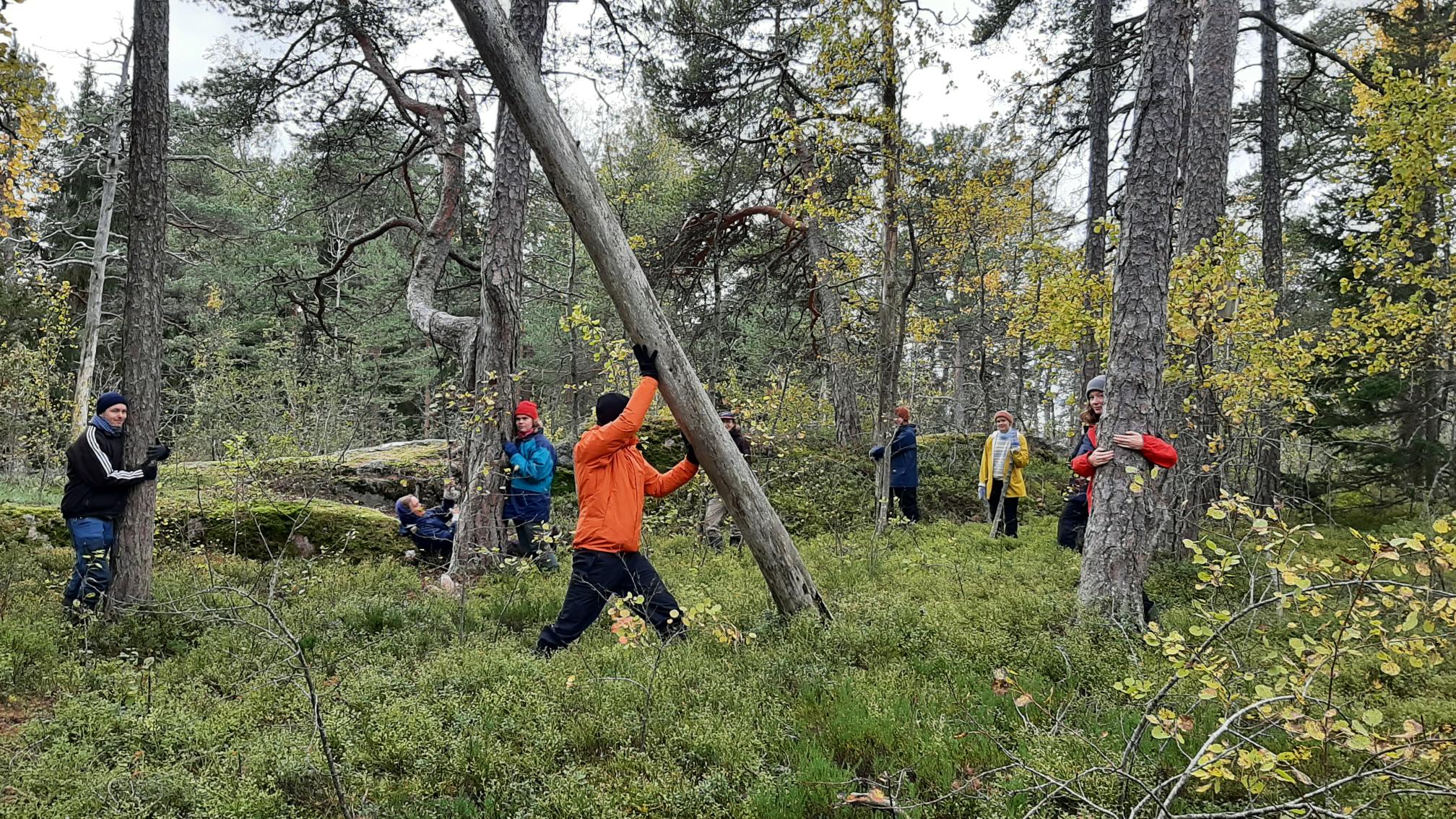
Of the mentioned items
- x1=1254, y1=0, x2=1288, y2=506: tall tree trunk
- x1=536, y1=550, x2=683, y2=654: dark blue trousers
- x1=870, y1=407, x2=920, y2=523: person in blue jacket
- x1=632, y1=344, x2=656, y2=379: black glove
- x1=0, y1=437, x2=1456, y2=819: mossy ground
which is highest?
x1=1254, y1=0, x2=1288, y2=506: tall tree trunk

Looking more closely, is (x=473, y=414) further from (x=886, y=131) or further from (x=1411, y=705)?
(x=1411, y=705)

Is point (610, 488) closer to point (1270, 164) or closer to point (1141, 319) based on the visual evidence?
point (1141, 319)

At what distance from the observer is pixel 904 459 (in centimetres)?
1077

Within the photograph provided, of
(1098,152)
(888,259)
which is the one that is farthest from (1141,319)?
(1098,152)

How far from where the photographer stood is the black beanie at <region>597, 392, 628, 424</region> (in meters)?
4.87

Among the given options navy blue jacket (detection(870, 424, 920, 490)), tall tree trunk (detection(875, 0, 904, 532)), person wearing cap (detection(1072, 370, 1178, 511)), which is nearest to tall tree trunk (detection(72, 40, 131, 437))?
tall tree trunk (detection(875, 0, 904, 532))

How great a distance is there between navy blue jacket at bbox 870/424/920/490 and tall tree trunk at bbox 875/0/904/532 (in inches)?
66.6

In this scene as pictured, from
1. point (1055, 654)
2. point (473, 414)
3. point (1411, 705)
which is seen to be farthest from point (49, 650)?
point (1411, 705)

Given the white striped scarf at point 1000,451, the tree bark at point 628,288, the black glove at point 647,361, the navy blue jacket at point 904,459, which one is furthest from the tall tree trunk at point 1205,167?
the black glove at point 647,361

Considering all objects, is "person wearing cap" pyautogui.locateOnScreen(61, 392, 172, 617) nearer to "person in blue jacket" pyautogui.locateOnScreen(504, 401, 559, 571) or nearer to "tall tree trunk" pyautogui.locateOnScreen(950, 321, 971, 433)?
"person in blue jacket" pyautogui.locateOnScreen(504, 401, 559, 571)

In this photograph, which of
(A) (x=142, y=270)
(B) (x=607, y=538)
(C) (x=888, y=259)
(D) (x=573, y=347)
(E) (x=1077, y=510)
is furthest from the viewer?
(D) (x=573, y=347)

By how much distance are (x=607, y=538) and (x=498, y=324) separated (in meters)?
3.56

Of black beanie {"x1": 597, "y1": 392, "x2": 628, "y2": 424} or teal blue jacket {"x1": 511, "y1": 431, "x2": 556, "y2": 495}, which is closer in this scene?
black beanie {"x1": 597, "y1": 392, "x2": 628, "y2": 424}

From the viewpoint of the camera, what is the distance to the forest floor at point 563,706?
3057 mm
